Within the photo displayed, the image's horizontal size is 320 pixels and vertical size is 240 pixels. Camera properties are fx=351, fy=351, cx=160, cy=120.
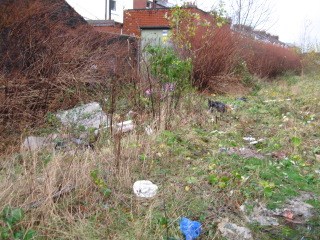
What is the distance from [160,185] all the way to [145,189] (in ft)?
0.65

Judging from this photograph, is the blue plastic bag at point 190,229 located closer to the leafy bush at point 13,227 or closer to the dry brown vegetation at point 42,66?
the leafy bush at point 13,227

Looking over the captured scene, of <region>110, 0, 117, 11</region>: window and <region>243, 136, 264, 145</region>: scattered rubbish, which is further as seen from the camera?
<region>110, 0, 117, 11</region>: window

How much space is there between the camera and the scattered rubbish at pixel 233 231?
2348 mm

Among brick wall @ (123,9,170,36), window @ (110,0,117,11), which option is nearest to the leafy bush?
brick wall @ (123,9,170,36)

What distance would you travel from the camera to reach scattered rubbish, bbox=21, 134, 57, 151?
3760 mm

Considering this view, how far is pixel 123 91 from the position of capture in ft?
18.6

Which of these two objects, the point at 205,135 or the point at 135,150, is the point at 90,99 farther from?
the point at 135,150

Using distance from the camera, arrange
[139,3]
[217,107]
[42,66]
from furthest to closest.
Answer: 1. [139,3]
2. [217,107]
3. [42,66]

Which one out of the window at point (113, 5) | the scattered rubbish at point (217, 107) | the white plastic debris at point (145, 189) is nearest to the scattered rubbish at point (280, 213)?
the white plastic debris at point (145, 189)

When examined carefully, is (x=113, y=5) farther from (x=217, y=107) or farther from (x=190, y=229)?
(x=190, y=229)

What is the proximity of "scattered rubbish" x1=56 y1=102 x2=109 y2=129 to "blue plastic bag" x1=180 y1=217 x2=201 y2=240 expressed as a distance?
86.8 inches

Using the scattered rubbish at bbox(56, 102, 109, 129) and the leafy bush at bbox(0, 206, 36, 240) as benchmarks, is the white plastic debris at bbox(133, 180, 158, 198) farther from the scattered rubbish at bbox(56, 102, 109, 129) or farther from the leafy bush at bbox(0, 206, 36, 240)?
the scattered rubbish at bbox(56, 102, 109, 129)

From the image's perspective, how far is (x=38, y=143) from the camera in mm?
4043

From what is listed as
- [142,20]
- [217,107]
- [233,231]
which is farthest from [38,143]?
[142,20]
